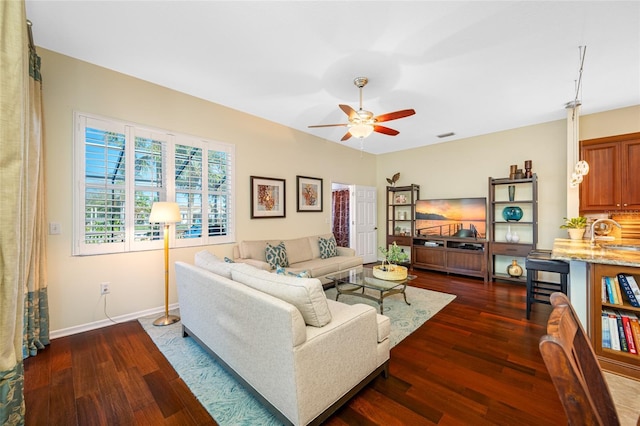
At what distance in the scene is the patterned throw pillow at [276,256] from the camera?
3.98 metres

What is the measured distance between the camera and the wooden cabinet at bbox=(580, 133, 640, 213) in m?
3.57

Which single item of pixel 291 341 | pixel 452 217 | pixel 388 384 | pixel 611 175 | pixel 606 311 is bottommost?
pixel 388 384

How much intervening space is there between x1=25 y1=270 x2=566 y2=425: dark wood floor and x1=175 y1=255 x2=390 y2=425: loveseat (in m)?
0.27

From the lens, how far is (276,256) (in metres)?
4.02

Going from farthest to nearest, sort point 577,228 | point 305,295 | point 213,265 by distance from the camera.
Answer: point 577,228 < point 213,265 < point 305,295

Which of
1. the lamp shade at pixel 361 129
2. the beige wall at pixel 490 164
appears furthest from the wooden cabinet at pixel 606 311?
the beige wall at pixel 490 164

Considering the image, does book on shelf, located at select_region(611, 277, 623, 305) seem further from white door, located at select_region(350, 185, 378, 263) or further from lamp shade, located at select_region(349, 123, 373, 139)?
white door, located at select_region(350, 185, 378, 263)

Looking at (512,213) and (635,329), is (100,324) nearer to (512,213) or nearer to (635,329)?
(635,329)

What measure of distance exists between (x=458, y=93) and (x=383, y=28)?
71.1 inches

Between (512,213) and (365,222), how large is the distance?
296cm

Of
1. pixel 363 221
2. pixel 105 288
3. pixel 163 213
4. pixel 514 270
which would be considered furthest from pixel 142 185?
pixel 514 270

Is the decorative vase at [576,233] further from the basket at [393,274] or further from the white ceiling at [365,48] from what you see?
the basket at [393,274]

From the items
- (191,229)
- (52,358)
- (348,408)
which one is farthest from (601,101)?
(52,358)

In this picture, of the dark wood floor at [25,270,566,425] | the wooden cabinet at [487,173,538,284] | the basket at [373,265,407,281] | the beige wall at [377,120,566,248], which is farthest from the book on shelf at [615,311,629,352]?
the beige wall at [377,120,566,248]
